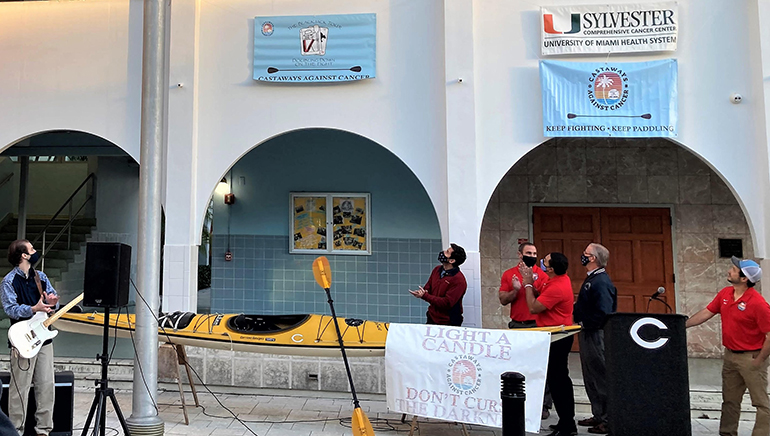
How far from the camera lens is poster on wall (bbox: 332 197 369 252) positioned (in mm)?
8430

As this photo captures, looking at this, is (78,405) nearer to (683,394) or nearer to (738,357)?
(683,394)

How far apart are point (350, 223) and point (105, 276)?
440 cm

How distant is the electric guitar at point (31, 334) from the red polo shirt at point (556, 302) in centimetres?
394

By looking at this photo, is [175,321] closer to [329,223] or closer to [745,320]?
[329,223]

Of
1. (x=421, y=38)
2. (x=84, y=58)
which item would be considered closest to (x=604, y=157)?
(x=421, y=38)

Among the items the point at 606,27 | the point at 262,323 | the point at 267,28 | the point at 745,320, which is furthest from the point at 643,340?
the point at 267,28

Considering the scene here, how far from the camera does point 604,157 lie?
322 inches

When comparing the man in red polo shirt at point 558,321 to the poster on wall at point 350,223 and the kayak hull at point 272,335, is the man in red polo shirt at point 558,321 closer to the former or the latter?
the kayak hull at point 272,335

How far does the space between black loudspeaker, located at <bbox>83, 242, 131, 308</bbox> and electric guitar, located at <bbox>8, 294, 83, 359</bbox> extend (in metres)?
0.34

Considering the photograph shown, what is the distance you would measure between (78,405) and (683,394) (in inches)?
227

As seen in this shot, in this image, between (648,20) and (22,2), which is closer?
(648,20)

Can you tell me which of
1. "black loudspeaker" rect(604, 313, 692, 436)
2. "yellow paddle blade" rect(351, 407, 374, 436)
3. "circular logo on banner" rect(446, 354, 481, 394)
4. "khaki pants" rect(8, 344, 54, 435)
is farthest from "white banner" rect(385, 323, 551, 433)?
"khaki pants" rect(8, 344, 54, 435)

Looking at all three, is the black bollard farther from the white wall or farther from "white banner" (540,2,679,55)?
the white wall

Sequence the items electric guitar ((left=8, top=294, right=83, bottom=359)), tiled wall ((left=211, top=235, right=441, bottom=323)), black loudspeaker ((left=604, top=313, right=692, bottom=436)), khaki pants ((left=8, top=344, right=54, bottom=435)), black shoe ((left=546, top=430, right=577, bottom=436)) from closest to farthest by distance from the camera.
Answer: electric guitar ((left=8, top=294, right=83, bottom=359)), black loudspeaker ((left=604, top=313, right=692, bottom=436)), khaki pants ((left=8, top=344, right=54, bottom=435)), black shoe ((left=546, top=430, right=577, bottom=436)), tiled wall ((left=211, top=235, right=441, bottom=323))
